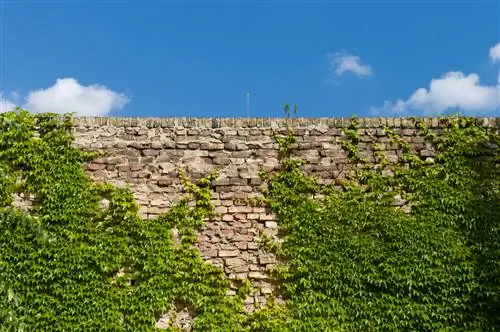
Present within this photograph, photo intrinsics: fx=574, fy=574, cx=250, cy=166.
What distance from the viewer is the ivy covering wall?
6.43 meters

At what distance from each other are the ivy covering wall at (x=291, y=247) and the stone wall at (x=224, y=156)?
0.43 feet

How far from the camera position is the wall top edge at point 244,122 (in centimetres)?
714

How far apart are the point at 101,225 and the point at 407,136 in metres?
3.87

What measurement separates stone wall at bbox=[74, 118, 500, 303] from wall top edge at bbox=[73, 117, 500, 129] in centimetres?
1

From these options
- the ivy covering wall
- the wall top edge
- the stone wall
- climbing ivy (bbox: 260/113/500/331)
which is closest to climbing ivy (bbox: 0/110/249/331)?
the ivy covering wall

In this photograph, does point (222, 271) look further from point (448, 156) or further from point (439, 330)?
point (448, 156)

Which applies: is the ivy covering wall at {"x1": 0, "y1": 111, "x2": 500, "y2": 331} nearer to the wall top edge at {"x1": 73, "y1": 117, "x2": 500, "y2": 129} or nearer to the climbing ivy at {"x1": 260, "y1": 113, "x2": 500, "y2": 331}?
the climbing ivy at {"x1": 260, "y1": 113, "x2": 500, "y2": 331}

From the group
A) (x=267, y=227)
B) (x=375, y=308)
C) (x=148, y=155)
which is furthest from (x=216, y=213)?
(x=375, y=308)

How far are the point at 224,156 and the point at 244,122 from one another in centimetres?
51

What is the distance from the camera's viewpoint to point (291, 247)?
669 centimetres

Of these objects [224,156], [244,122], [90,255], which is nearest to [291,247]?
[224,156]

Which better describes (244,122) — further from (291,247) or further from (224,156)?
(291,247)

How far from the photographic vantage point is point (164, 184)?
6934mm

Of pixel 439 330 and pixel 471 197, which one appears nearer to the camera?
pixel 439 330
